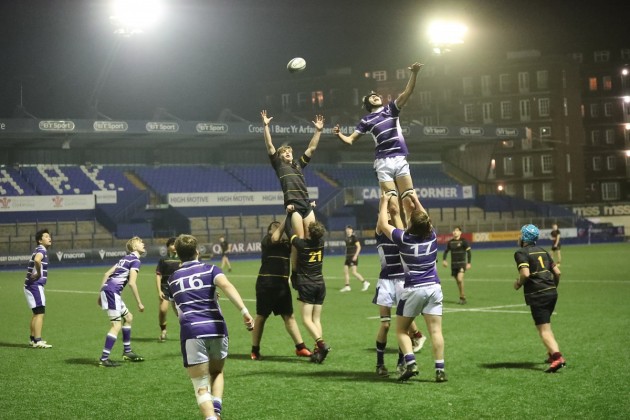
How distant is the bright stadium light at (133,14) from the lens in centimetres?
5174

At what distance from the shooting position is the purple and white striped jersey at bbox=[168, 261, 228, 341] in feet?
26.6

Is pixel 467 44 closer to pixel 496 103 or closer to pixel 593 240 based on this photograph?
pixel 496 103

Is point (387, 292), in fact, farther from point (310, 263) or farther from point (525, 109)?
point (525, 109)

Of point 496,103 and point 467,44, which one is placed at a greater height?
point 467,44

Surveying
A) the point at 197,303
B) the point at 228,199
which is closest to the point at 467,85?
the point at 228,199

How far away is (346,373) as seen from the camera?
38.9ft

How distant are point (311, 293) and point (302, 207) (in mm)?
1381

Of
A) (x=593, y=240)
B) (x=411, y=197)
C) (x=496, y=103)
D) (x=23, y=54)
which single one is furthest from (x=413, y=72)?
(x=496, y=103)

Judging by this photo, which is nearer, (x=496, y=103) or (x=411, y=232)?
(x=411, y=232)

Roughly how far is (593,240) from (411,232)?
6166 centimetres

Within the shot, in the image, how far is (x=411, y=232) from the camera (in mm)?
10391

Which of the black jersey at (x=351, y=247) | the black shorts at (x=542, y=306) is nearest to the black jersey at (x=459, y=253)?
the black jersey at (x=351, y=247)

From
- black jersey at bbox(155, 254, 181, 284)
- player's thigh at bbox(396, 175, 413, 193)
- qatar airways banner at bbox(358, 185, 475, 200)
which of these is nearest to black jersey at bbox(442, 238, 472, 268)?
black jersey at bbox(155, 254, 181, 284)

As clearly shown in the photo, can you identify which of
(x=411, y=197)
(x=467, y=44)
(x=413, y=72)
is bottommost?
(x=411, y=197)
